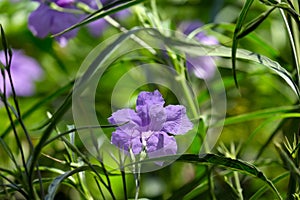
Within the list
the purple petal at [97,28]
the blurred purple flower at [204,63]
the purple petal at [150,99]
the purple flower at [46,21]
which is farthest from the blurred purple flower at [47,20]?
the purple petal at [97,28]

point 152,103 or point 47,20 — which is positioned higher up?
point 47,20

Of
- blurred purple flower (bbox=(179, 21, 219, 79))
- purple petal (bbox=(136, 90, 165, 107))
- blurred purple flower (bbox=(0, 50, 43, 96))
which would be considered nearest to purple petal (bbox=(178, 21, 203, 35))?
blurred purple flower (bbox=(179, 21, 219, 79))

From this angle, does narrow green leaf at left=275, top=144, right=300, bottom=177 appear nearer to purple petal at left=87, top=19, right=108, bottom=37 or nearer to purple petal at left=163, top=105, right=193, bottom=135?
purple petal at left=163, top=105, right=193, bottom=135

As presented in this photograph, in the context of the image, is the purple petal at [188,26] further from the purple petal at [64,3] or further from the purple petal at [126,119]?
the purple petal at [126,119]

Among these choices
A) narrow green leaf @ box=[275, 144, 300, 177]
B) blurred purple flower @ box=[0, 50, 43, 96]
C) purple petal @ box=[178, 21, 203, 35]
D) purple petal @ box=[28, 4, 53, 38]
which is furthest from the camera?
blurred purple flower @ box=[0, 50, 43, 96]

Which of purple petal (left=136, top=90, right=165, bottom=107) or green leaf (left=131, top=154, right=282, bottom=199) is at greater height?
purple petal (left=136, top=90, right=165, bottom=107)

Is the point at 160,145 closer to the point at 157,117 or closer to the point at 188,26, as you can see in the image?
→ the point at 157,117

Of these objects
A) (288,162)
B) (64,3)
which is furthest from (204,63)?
(288,162)
